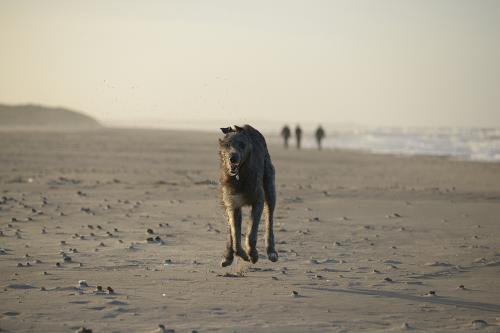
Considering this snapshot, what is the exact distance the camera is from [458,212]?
612 inches

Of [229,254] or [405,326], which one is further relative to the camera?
[229,254]

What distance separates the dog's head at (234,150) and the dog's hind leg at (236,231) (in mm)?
585

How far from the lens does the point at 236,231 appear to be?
843 cm

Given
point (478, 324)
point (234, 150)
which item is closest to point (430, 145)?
point (234, 150)

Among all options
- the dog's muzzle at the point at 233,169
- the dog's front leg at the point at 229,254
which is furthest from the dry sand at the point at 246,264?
the dog's muzzle at the point at 233,169

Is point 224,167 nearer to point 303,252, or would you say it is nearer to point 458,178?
point 303,252

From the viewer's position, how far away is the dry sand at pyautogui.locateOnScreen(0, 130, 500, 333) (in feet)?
20.4

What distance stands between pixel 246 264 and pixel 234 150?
2.06 metres

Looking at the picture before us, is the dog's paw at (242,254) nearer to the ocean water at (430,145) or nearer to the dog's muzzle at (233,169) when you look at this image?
the dog's muzzle at (233,169)

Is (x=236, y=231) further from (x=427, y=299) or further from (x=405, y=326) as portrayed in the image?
(x=405, y=326)

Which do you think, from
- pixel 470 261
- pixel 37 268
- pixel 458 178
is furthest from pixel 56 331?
pixel 458 178

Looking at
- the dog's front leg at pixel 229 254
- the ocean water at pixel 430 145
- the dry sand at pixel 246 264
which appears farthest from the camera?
the ocean water at pixel 430 145

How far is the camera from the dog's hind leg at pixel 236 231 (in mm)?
8352

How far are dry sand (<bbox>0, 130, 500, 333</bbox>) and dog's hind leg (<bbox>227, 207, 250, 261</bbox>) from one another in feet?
0.99
